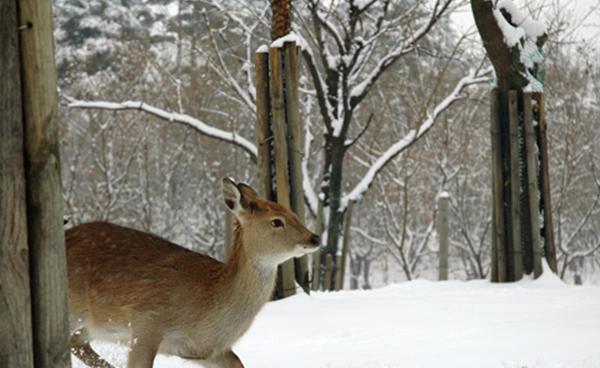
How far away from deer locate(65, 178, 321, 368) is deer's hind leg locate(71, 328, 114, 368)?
0.10 meters

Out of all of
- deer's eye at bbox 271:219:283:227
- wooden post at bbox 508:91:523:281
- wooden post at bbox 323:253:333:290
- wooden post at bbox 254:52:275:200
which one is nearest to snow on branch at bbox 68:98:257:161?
wooden post at bbox 323:253:333:290

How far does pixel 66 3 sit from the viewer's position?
29750 mm

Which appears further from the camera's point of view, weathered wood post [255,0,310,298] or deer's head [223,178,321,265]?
weathered wood post [255,0,310,298]

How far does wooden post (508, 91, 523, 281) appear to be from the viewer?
10984 mm

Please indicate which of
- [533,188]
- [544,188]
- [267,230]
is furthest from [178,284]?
[544,188]

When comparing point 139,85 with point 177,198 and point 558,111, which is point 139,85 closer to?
point 177,198

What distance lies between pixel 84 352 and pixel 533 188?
6.56m

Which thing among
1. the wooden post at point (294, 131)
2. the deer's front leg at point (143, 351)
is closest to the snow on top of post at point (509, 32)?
the wooden post at point (294, 131)

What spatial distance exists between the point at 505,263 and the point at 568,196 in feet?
81.7

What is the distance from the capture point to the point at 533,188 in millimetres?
10953

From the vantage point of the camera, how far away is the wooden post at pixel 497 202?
11125 millimetres

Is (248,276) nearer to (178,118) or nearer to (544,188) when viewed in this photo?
(544,188)

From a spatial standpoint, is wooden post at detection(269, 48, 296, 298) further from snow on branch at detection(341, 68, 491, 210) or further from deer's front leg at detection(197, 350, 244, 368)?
snow on branch at detection(341, 68, 491, 210)

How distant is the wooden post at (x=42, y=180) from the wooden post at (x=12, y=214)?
4 cm
